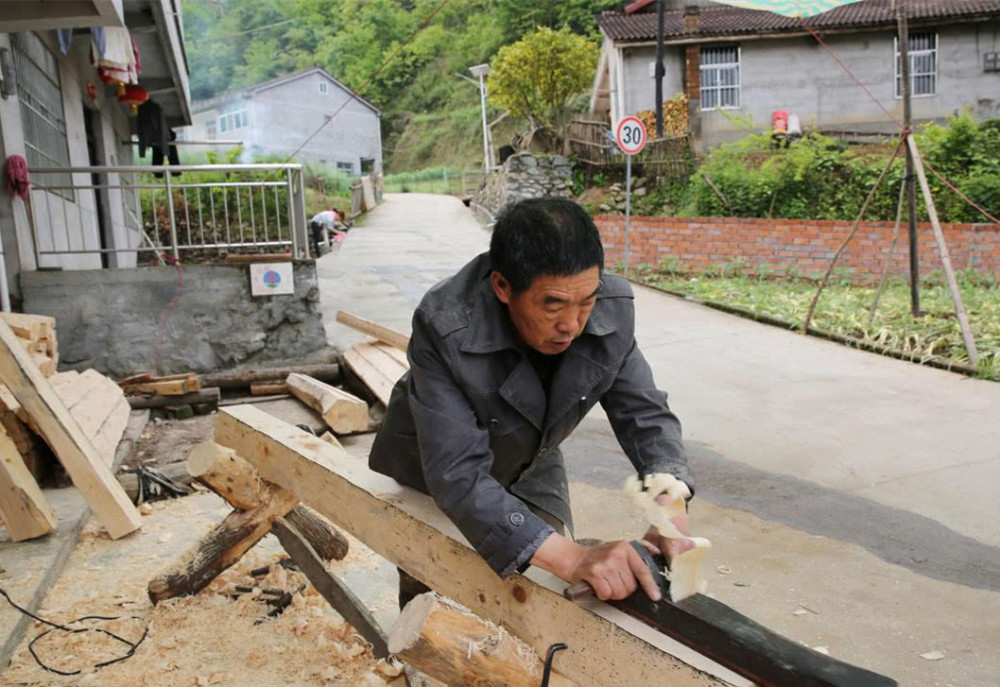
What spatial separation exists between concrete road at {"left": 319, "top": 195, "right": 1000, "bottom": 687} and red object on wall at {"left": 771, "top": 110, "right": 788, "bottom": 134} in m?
12.3

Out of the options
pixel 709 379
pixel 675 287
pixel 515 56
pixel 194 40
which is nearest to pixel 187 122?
pixel 515 56

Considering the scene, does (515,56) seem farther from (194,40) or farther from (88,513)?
(194,40)

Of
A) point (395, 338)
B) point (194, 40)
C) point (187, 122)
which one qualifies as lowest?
point (395, 338)

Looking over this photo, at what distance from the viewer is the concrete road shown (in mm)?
3396

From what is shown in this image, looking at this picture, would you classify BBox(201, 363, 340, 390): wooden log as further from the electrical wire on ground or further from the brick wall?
the brick wall

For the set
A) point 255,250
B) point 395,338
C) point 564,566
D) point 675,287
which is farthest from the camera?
point 675,287

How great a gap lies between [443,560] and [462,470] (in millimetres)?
359

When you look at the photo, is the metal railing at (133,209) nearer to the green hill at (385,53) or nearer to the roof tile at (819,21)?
the roof tile at (819,21)

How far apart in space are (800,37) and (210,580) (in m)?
21.1

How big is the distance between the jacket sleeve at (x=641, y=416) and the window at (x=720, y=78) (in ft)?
66.3

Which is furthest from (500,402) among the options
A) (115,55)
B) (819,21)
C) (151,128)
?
(819,21)

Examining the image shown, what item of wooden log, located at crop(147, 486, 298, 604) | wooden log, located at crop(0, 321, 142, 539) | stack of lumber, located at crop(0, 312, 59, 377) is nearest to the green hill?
stack of lumber, located at crop(0, 312, 59, 377)

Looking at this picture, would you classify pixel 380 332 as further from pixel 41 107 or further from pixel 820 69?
pixel 820 69

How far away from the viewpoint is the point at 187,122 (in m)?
16.5
